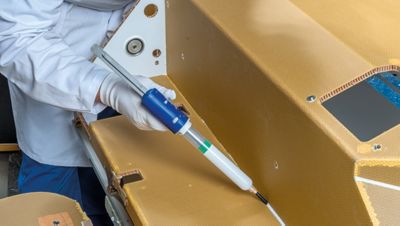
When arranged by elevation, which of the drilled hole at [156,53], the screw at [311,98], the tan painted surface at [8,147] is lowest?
the tan painted surface at [8,147]

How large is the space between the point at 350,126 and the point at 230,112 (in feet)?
0.92

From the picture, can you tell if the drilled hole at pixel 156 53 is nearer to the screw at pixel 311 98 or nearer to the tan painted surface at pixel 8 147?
the screw at pixel 311 98

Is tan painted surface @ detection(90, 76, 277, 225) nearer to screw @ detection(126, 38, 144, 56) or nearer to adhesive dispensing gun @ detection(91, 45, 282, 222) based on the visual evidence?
adhesive dispensing gun @ detection(91, 45, 282, 222)

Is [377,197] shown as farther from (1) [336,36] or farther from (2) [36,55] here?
(2) [36,55]

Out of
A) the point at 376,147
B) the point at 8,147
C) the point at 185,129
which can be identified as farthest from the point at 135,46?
the point at 8,147

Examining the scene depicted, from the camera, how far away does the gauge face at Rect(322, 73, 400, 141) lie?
67 cm

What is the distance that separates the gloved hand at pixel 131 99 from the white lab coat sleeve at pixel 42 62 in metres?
0.02

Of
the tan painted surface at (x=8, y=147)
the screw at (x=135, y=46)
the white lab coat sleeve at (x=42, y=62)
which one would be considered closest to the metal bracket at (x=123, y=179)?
the white lab coat sleeve at (x=42, y=62)

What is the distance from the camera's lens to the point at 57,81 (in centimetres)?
97

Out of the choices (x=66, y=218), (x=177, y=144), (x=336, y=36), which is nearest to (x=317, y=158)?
(x=336, y=36)

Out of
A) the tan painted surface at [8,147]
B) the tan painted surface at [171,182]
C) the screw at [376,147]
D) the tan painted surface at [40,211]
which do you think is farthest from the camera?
the tan painted surface at [8,147]

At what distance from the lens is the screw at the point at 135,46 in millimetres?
1075

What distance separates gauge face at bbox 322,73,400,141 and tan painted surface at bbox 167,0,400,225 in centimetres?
1

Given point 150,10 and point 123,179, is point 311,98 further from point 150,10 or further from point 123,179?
point 150,10
